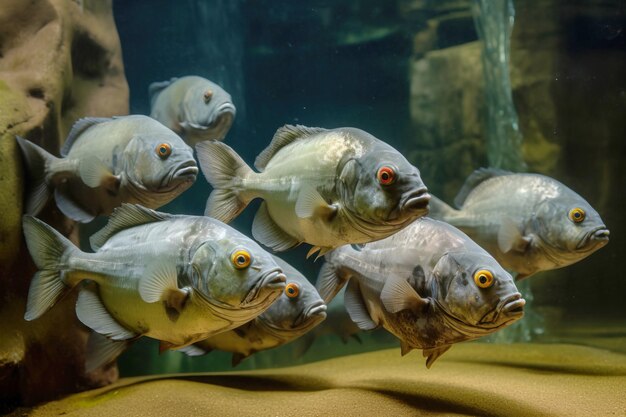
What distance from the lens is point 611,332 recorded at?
23.3 ft

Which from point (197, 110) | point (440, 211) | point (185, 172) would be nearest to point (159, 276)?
point (185, 172)

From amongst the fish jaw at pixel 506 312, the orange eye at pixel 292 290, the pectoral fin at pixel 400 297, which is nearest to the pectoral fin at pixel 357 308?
the orange eye at pixel 292 290

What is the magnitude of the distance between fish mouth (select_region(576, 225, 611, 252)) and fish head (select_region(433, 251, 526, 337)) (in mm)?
1836

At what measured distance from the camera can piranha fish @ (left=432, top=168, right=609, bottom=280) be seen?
4473 millimetres

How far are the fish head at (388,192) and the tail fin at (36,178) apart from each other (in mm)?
2737

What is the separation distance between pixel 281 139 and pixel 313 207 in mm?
785

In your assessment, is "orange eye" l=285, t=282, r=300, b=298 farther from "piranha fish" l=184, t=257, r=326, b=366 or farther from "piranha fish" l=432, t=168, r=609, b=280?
"piranha fish" l=432, t=168, r=609, b=280

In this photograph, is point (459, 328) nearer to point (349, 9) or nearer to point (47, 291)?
point (47, 291)

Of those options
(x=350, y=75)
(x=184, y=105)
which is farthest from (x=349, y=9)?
(x=184, y=105)

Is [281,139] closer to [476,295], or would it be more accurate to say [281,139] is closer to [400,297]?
[400,297]

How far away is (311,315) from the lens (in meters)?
4.18

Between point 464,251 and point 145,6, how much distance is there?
1166 cm

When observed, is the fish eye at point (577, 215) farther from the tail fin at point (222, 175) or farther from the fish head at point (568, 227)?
the tail fin at point (222, 175)

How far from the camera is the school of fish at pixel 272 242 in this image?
9.19 feet
